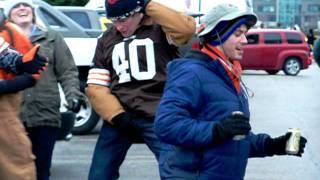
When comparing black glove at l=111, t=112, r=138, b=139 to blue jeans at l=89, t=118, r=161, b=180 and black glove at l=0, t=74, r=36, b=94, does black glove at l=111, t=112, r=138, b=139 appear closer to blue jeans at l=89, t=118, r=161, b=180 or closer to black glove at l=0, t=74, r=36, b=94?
blue jeans at l=89, t=118, r=161, b=180

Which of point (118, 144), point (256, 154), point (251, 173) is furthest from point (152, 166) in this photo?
point (256, 154)

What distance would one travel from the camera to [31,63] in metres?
5.62

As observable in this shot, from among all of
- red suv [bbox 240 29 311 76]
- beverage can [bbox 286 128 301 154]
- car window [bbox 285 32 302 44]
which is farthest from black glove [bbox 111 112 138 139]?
car window [bbox 285 32 302 44]

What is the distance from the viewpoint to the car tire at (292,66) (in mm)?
36719

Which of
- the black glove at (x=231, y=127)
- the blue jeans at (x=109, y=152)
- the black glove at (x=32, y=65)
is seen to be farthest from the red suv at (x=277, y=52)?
the black glove at (x=231, y=127)

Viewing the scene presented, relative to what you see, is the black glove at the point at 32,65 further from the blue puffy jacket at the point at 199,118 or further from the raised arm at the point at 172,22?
the blue puffy jacket at the point at 199,118

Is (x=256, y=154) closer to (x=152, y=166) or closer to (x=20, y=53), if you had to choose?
(x=20, y=53)

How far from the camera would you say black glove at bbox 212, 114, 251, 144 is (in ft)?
13.3

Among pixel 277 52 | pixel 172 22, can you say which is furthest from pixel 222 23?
pixel 277 52

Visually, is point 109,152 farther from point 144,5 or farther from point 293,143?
point 293,143

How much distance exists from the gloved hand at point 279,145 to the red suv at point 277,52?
30.6 metres

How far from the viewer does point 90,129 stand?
12945 mm

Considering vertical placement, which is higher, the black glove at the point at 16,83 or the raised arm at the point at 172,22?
the raised arm at the point at 172,22

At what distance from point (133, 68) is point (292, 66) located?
103 feet
